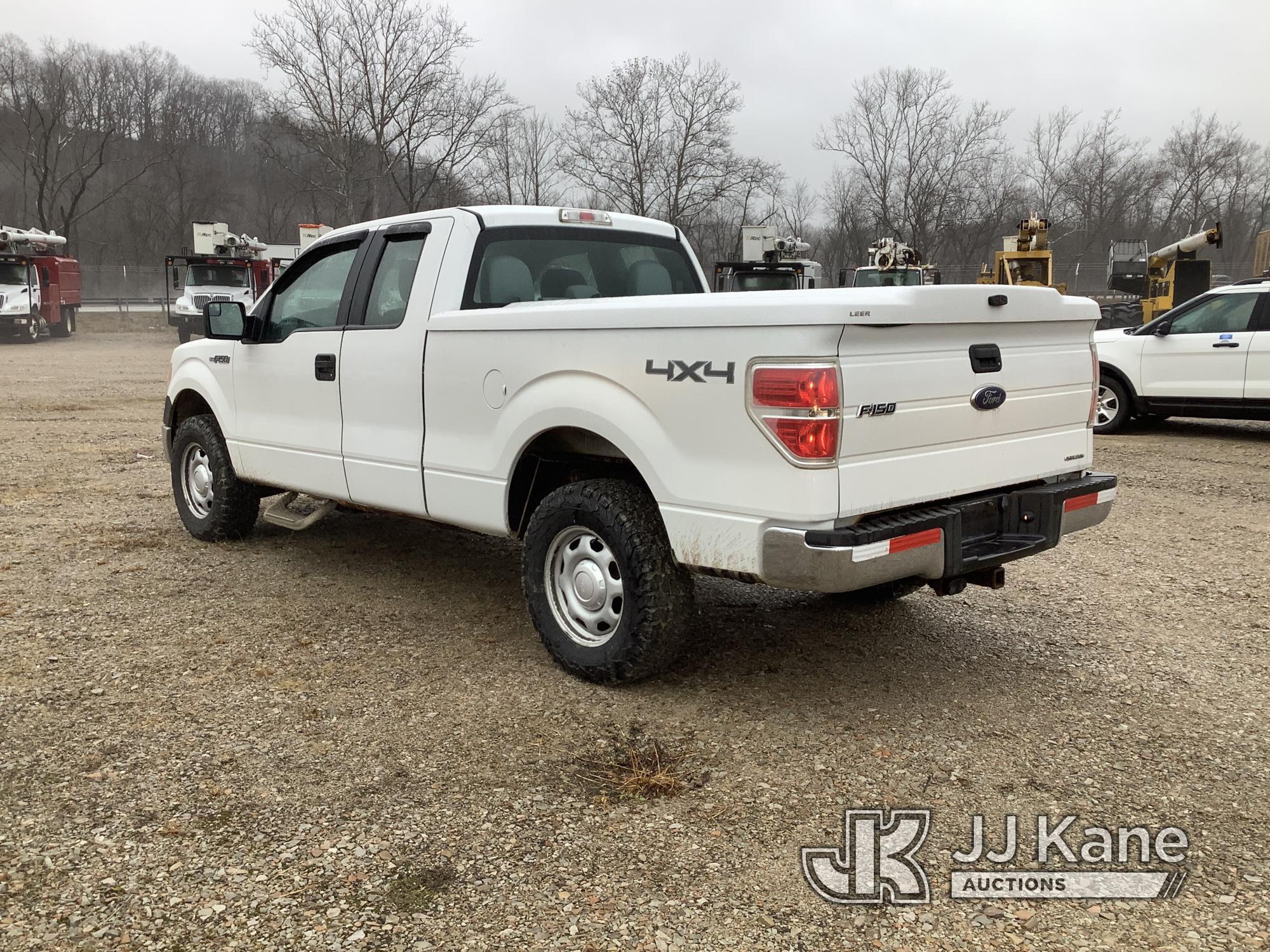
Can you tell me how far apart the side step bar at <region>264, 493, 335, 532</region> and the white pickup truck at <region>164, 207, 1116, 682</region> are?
32 mm

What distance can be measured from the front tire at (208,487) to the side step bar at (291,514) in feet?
0.72

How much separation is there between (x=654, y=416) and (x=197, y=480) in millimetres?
3999

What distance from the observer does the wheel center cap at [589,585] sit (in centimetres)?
411

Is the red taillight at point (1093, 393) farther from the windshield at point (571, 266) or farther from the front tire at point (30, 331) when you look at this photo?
the front tire at point (30, 331)

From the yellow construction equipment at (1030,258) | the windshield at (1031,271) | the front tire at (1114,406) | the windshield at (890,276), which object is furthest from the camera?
the windshield at (890,276)

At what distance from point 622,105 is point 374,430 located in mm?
43796

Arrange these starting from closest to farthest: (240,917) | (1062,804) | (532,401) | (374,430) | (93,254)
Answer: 1. (240,917)
2. (1062,804)
3. (532,401)
4. (374,430)
5. (93,254)

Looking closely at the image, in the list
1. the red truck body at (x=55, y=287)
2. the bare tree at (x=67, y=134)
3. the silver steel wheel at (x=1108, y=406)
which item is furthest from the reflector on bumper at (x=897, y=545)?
the bare tree at (x=67, y=134)

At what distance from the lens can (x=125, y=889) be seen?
9.12 ft

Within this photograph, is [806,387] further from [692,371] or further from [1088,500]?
[1088,500]

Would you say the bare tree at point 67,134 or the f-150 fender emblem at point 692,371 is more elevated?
the bare tree at point 67,134

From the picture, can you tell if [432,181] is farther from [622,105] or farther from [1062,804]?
[1062,804]

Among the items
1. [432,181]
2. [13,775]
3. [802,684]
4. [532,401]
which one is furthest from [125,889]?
[432,181]

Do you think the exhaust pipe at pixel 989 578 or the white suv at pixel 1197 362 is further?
the white suv at pixel 1197 362
